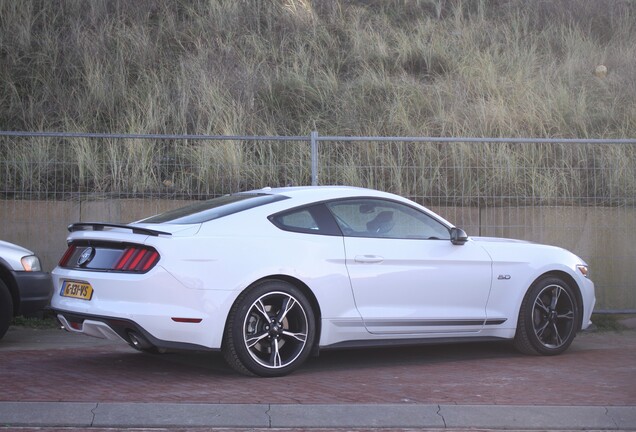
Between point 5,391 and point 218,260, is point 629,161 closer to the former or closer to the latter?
point 218,260

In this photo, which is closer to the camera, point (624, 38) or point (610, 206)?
point (610, 206)

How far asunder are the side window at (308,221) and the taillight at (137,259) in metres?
1.05

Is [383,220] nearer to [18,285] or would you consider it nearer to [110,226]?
[110,226]

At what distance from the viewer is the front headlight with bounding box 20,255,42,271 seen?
28.3ft

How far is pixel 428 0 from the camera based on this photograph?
20.9 m

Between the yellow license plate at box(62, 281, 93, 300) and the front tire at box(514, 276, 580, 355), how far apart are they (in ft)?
12.4

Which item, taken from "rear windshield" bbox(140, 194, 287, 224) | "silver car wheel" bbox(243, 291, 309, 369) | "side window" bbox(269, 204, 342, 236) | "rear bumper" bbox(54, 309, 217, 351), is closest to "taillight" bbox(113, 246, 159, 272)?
"rear bumper" bbox(54, 309, 217, 351)

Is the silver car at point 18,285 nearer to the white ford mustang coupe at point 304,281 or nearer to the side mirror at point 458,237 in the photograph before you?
the white ford mustang coupe at point 304,281

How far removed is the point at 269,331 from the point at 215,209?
46.5 inches

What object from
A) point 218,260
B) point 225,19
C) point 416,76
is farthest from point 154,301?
point 225,19

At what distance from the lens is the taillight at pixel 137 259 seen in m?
6.61

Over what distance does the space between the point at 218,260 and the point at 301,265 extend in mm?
668

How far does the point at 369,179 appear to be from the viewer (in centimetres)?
1143

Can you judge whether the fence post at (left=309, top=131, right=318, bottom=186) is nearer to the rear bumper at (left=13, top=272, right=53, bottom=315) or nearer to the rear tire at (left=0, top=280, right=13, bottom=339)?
the rear bumper at (left=13, top=272, right=53, bottom=315)
